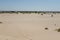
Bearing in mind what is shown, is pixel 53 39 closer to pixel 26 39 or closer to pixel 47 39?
pixel 47 39

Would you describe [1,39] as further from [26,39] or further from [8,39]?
[26,39]

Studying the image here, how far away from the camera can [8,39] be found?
516 inches

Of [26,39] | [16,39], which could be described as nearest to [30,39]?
[26,39]

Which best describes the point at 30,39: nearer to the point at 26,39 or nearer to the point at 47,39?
the point at 26,39

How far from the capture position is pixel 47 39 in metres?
13.3

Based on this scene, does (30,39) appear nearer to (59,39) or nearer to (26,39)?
(26,39)

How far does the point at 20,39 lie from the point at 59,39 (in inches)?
136

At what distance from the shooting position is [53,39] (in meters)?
13.3

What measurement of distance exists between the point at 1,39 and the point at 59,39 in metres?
5.07

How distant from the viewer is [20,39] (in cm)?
1331

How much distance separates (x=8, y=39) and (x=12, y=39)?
1.14 ft

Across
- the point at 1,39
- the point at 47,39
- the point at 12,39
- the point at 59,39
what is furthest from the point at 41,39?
the point at 1,39

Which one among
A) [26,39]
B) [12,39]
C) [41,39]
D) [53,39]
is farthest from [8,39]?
[53,39]

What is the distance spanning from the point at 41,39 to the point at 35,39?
53 centimetres
